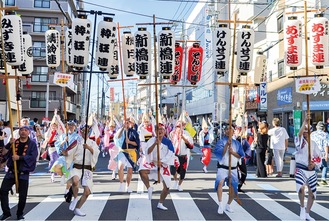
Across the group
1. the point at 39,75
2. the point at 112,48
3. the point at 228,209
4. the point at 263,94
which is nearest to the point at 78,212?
the point at 228,209

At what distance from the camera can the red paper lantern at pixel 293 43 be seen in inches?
354

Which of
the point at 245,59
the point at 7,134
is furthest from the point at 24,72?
the point at 245,59

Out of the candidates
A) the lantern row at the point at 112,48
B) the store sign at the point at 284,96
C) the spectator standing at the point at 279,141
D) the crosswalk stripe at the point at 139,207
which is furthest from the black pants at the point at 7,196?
the store sign at the point at 284,96

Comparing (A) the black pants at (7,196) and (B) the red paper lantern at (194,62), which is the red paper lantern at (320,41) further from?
(A) the black pants at (7,196)

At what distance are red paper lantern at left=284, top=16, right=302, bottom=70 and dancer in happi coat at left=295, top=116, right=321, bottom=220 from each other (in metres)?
2.87

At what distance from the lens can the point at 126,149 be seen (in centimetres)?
923

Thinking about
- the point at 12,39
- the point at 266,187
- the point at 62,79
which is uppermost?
the point at 12,39

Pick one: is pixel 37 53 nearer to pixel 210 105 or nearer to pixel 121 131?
pixel 210 105

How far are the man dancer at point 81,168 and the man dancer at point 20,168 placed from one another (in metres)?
0.78

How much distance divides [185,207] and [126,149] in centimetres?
263

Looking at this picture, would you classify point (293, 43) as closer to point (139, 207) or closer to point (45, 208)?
point (139, 207)

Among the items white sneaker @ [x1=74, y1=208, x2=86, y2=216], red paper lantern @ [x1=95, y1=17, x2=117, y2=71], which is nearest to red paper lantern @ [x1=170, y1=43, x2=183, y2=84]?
red paper lantern @ [x1=95, y1=17, x2=117, y2=71]

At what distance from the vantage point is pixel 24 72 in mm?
9461

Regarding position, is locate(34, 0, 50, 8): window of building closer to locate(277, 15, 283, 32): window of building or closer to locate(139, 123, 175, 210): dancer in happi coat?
locate(277, 15, 283, 32): window of building
